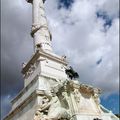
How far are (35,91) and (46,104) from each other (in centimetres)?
174

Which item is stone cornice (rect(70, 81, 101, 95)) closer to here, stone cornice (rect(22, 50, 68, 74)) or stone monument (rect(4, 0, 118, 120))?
stone monument (rect(4, 0, 118, 120))

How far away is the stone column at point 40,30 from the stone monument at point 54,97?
1547 mm

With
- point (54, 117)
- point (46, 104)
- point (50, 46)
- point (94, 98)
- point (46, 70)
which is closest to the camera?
point (54, 117)

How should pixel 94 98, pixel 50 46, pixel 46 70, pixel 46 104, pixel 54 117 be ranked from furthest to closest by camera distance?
1. pixel 50 46
2. pixel 46 70
3. pixel 94 98
4. pixel 46 104
5. pixel 54 117

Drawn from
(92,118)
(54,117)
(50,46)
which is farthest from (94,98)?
(50,46)

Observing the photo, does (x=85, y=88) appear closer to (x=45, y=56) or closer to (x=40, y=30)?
(x=45, y=56)

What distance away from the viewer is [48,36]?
27016mm

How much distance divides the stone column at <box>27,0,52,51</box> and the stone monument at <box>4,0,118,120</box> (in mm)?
1547

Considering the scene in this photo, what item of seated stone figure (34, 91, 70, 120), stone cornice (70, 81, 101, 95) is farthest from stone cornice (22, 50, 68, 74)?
seated stone figure (34, 91, 70, 120)

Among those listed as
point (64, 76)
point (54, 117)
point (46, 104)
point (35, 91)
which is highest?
point (64, 76)

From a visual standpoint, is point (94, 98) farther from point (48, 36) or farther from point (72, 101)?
point (48, 36)

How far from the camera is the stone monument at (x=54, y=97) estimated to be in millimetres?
16234

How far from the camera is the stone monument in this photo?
16.2 m

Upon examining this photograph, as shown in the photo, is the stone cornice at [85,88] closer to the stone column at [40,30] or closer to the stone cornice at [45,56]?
the stone cornice at [45,56]
